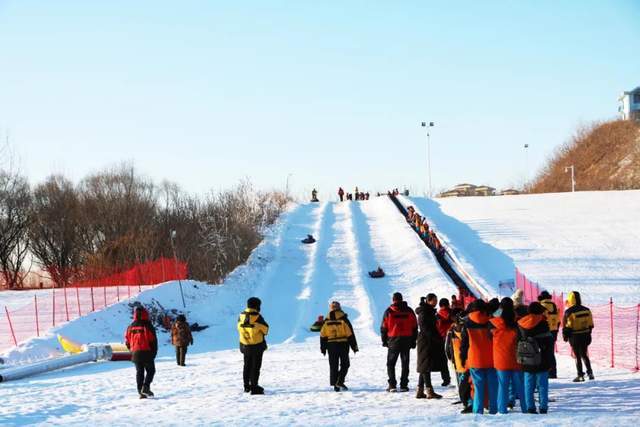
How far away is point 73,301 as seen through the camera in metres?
34.9

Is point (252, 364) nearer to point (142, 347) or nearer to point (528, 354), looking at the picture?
point (142, 347)

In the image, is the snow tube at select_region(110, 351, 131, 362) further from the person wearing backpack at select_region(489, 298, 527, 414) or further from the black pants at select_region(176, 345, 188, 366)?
the person wearing backpack at select_region(489, 298, 527, 414)

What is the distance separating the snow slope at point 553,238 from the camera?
39562 mm

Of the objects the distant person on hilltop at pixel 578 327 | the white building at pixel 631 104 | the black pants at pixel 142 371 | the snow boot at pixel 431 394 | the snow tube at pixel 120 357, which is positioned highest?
the white building at pixel 631 104

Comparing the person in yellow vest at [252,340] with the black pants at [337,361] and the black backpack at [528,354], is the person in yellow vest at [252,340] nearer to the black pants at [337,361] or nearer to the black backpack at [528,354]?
the black pants at [337,361]

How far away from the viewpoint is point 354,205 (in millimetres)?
70250

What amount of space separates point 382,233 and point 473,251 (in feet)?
26.3

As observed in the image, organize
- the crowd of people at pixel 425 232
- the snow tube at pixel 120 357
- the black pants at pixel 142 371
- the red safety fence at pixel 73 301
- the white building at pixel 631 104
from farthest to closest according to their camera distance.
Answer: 1. the white building at pixel 631 104
2. the crowd of people at pixel 425 232
3. the red safety fence at pixel 73 301
4. the snow tube at pixel 120 357
5. the black pants at pixel 142 371

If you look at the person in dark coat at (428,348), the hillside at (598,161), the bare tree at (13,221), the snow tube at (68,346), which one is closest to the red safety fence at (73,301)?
the snow tube at (68,346)

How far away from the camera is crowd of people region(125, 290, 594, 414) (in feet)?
39.8

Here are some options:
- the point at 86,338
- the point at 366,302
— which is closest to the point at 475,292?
the point at 366,302

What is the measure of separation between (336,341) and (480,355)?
3.64 meters

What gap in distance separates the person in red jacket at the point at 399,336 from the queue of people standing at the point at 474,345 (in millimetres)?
17

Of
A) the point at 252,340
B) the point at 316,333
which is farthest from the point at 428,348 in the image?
the point at 316,333
